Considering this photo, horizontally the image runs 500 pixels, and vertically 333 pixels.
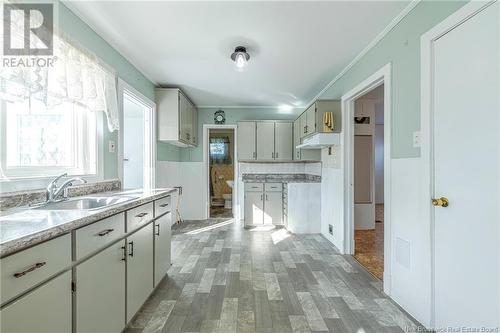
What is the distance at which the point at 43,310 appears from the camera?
3.06 ft

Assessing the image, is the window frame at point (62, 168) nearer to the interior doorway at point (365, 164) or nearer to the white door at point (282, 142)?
the white door at point (282, 142)

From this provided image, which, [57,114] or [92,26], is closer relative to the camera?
[57,114]

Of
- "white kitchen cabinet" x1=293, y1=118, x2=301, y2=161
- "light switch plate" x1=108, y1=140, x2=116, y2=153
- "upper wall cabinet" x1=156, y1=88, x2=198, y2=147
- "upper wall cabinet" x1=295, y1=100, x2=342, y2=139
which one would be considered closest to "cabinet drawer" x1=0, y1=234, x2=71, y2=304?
"light switch plate" x1=108, y1=140, x2=116, y2=153

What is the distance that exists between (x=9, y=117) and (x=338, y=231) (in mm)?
3577

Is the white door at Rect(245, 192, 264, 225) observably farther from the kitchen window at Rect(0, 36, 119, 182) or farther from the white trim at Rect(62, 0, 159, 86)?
the white trim at Rect(62, 0, 159, 86)

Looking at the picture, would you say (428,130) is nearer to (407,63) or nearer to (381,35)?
(407,63)

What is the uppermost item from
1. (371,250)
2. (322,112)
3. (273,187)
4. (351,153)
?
(322,112)

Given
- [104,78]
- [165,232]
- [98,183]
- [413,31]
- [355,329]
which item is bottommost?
[355,329]

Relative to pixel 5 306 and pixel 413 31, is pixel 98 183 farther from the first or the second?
pixel 413 31

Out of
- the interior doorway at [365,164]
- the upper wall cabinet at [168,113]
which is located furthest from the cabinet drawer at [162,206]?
the interior doorway at [365,164]

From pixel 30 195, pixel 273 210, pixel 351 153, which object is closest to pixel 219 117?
pixel 273 210

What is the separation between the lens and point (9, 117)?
1.54 m

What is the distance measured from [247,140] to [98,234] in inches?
144

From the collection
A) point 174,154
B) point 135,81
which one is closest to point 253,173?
point 174,154
